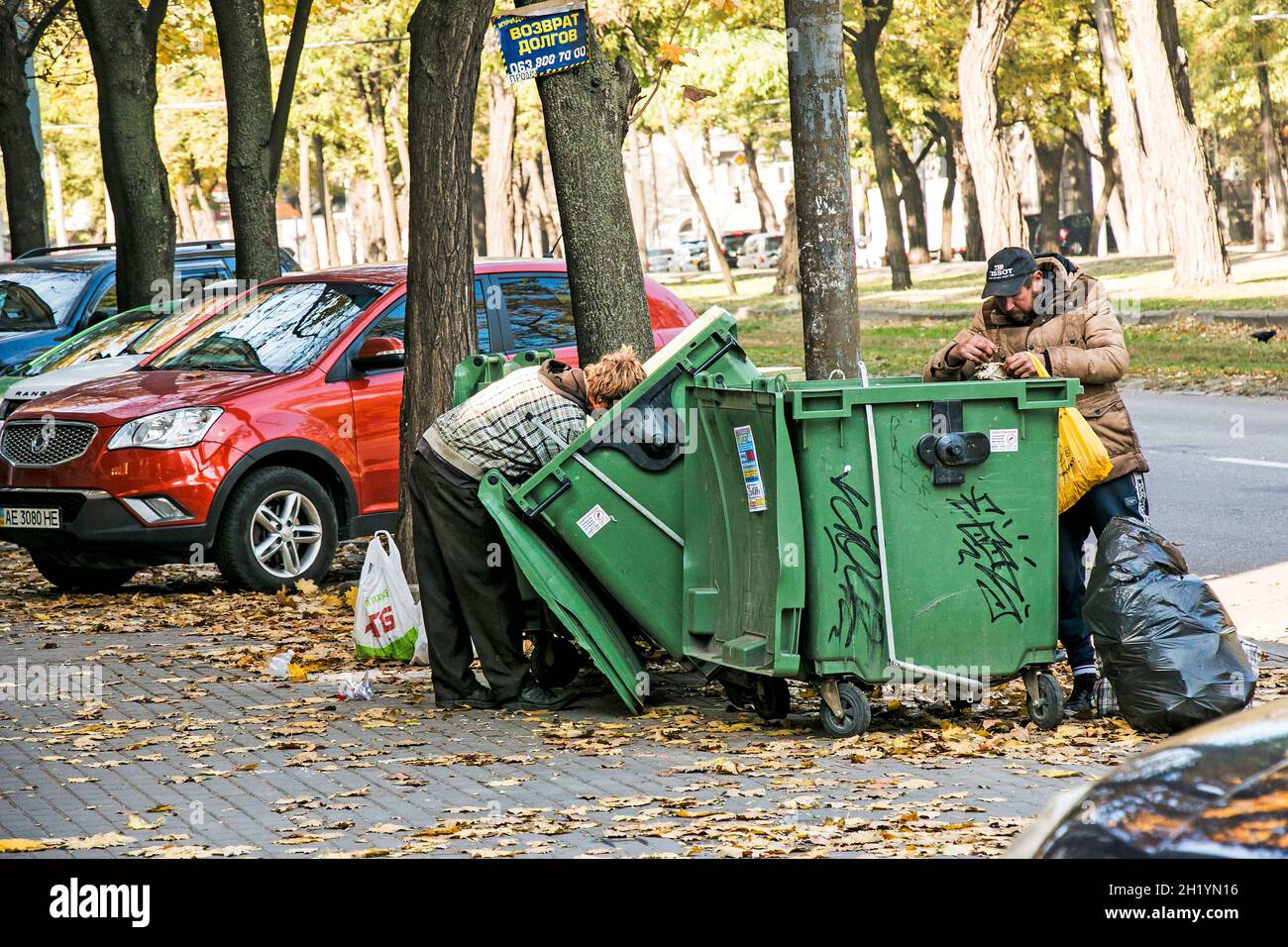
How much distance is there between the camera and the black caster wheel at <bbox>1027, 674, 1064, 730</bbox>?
21.5 ft

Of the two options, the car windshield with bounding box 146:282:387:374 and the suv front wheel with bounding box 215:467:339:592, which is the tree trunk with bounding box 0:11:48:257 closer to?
the car windshield with bounding box 146:282:387:374

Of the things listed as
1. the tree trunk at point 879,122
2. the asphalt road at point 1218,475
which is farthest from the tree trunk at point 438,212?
the tree trunk at point 879,122

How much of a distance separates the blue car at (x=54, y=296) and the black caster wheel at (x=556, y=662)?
9.38 meters

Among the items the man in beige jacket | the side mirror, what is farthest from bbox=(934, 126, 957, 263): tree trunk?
the man in beige jacket

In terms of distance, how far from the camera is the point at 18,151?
22.8 meters

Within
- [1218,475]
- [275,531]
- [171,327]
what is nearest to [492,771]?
[275,531]

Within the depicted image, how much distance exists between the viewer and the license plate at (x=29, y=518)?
10086 millimetres

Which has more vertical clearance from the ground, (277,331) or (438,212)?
(438,212)

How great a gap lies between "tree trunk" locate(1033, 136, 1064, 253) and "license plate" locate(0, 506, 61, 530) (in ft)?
148

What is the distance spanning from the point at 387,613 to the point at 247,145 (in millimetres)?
7975

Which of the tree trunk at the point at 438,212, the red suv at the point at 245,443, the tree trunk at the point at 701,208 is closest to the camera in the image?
the tree trunk at the point at 438,212

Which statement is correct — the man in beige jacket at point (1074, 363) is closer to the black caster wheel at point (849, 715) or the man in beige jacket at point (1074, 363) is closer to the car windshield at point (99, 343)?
the black caster wheel at point (849, 715)

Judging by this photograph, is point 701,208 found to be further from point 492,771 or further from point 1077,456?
point 492,771
